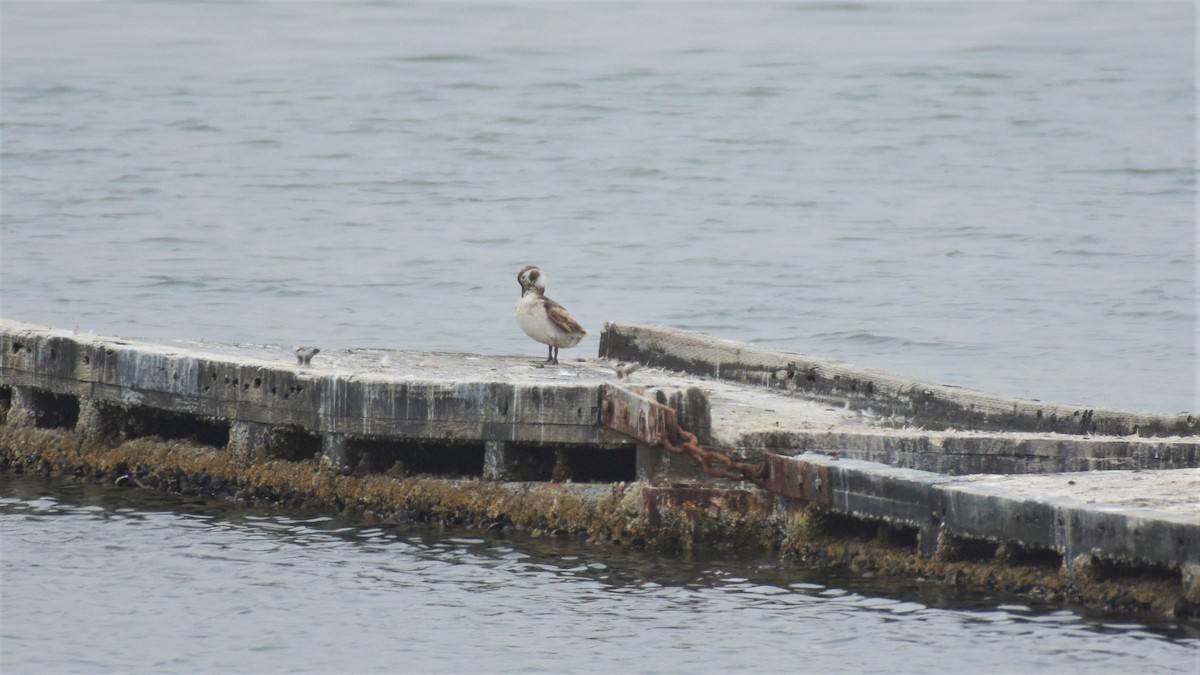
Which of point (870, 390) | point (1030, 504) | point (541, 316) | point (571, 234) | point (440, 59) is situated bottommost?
point (1030, 504)

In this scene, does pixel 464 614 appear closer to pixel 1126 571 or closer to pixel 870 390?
pixel 1126 571

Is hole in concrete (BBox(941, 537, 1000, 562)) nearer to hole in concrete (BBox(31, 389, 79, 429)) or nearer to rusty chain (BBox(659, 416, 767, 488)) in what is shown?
rusty chain (BBox(659, 416, 767, 488))

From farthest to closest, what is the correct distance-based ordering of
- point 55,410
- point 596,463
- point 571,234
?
point 571,234 → point 55,410 → point 596,463

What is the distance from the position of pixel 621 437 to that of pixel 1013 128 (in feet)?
107

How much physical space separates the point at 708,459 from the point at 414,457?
248 cm

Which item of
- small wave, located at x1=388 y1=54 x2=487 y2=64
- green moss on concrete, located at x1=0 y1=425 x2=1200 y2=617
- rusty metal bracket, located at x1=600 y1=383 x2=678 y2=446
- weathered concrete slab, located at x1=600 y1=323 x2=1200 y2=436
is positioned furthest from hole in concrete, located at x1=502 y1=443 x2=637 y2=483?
small wave, located at x1=388 y1=54 x2=487 y2=64

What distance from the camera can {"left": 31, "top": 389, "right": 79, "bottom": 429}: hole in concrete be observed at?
48.9ft

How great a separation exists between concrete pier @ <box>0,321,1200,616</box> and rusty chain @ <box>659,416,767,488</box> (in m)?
0.02

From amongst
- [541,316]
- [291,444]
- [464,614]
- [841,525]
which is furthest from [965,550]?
[291,444]

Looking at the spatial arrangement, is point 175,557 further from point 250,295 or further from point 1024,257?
point 1024,257

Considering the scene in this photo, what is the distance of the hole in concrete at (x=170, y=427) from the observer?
47.0ft

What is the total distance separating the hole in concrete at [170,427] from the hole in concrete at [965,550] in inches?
228

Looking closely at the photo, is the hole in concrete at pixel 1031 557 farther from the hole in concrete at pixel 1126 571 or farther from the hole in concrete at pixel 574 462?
the hole in concrete at pixel 574 462

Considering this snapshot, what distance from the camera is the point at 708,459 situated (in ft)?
38.6
